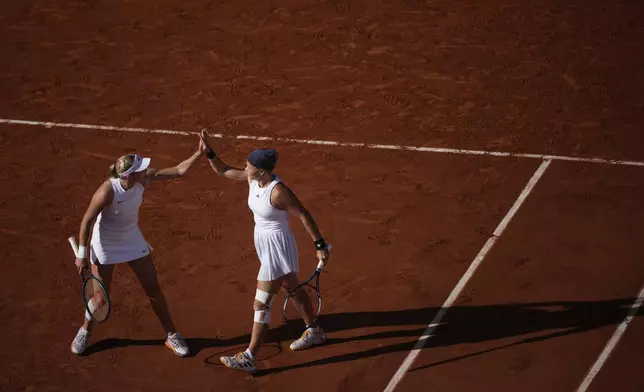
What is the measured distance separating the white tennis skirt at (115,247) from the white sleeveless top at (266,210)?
1.24 m

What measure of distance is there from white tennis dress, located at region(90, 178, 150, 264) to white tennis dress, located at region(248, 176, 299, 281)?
113cm

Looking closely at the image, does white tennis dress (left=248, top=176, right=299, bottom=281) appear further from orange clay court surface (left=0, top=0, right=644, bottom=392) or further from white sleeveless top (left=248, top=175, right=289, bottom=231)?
orange clay court surface (left=0, top=0, right=644, bottom=392)

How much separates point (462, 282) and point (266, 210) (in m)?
2.87

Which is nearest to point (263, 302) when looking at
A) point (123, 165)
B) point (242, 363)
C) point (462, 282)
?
point (242, 363)

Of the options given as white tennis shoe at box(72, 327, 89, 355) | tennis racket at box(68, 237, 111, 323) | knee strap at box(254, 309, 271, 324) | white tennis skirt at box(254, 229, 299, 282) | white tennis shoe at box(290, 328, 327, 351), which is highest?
white tennis skirt at box(254, 229, 299, 282)

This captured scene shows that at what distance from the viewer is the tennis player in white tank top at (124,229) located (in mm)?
9336

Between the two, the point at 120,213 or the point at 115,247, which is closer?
the point at 120,213

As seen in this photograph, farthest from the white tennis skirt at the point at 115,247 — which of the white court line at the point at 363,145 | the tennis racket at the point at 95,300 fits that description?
the white court line at the point at 363,145

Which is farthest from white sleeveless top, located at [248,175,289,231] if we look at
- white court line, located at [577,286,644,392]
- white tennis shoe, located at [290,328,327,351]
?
white court line, located at [577,286,644,392]

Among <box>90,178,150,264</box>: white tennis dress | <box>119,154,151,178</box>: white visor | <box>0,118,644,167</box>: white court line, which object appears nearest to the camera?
<box>119,154,151,178</box>: white visor

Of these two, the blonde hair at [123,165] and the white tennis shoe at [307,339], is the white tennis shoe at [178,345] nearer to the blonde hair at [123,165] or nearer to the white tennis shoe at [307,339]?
the white tennis shoe at [307,339]

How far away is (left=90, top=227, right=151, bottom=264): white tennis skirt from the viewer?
378 inches

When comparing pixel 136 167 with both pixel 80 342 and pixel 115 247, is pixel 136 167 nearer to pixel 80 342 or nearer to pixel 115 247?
pixel 115 247

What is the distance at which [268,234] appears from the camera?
9.45 m
